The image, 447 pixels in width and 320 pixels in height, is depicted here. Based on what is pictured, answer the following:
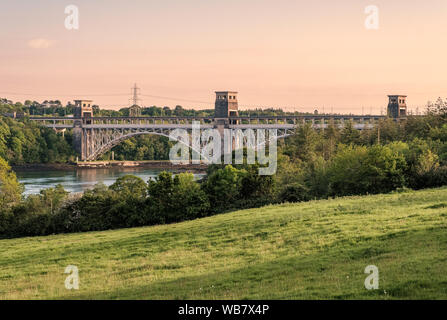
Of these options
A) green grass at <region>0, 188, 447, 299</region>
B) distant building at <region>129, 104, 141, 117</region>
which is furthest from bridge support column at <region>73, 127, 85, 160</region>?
green grass at <region>0, 188, 447, 299</region>

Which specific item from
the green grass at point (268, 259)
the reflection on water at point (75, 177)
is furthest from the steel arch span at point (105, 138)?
the green grass at point (268, 259)

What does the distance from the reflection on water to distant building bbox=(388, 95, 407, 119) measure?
27.4 metres

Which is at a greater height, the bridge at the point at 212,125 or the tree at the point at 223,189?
the bridge at the point at 212,125

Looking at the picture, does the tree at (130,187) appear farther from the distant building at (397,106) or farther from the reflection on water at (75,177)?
the distant building at (397,106)

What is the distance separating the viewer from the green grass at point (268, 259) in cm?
1042

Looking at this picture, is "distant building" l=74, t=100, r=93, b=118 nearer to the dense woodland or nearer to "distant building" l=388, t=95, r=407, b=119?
"distant building" l=388, t=95, r=407, b=119

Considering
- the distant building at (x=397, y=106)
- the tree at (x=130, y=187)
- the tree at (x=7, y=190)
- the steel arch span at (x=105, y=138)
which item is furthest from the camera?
the steel arch span at (x=105, y=138)

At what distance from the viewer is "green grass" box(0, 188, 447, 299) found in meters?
10.4

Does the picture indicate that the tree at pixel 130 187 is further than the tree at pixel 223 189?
Yes

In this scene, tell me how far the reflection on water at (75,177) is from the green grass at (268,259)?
38043mm

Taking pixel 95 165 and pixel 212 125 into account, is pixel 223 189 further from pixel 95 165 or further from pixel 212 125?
pixel 95 165

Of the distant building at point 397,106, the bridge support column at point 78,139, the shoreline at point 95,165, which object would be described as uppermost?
the distant building at point 397,106

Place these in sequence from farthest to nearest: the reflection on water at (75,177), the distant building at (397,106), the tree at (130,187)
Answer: the distant building at (397,106) → the reflection on water at (75,177) → the tree at (130,187)

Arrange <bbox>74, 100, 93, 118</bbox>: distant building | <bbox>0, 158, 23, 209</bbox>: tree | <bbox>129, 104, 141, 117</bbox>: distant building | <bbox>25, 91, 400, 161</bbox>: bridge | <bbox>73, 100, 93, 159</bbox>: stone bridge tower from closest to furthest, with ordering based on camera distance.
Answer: <bbox>0, 158, 23, 209</bbox>: tree → <bbox>25, 91, 400, 161</bbox>: bridge → <bbox>73, 100, 93, 159</bbox>: stone bridge tower → <bbox>74, 100, 93, 118</bbox>: distant building → <bbox>129, 104, 141, 117</bbox>: distant building
